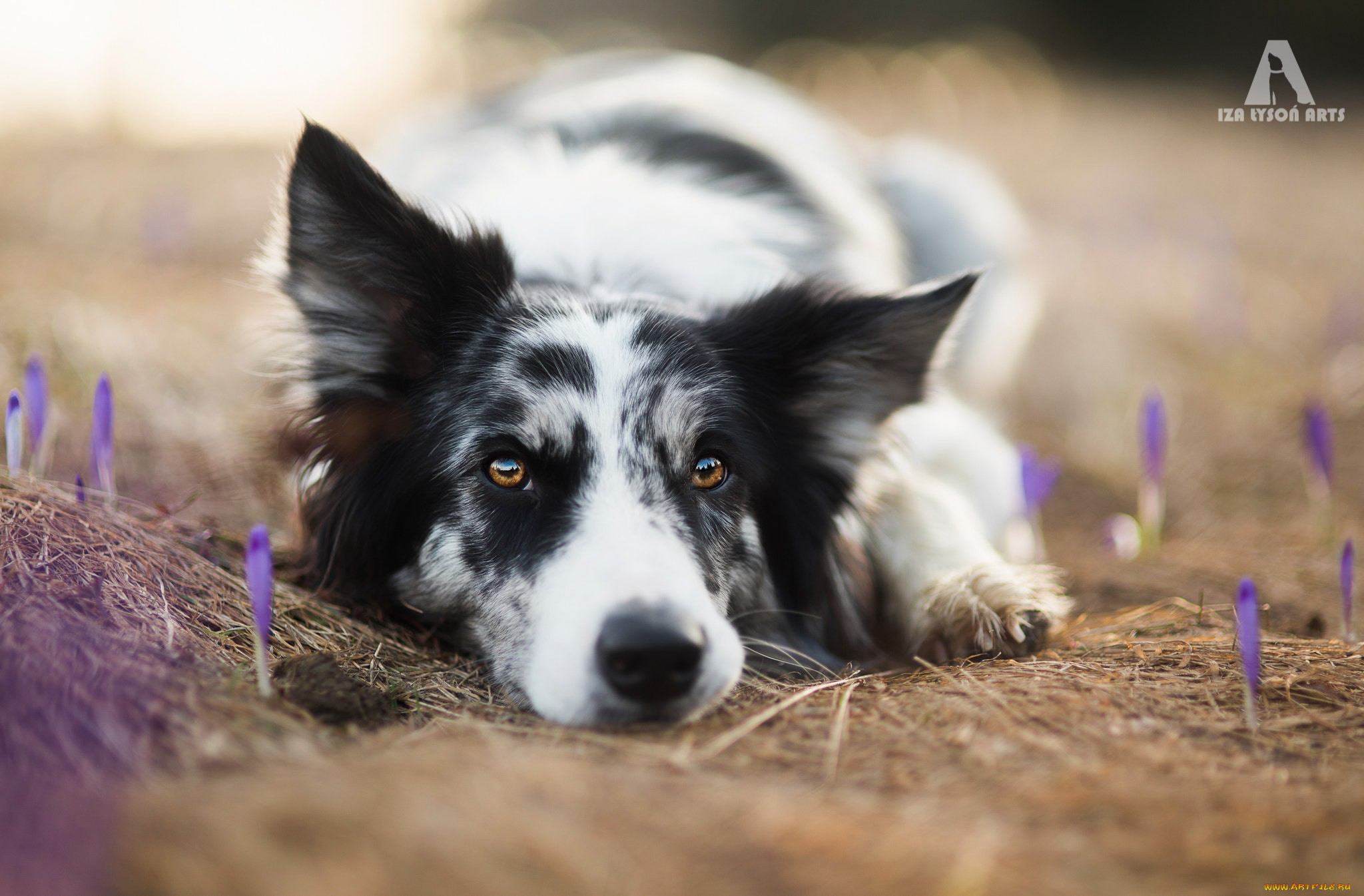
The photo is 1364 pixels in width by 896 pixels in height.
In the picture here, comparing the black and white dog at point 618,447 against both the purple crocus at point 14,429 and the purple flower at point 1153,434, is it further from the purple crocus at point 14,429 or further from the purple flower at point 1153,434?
the purple crocus at point 14,429

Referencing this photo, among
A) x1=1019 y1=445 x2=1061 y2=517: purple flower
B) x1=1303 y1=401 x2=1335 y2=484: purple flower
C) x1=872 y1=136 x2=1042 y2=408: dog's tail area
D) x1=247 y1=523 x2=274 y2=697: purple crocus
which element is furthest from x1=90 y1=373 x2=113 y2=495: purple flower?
x1=872 y1=136 x2=1042 y2=408: dog's tail area

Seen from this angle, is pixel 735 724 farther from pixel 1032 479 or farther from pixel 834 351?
pixel 1032 479

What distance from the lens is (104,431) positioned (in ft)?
9.12

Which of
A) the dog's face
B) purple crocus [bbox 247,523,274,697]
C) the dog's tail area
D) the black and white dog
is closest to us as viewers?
purple crocus [bbox 247,523,274,697]

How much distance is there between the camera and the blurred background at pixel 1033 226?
437 centimetres

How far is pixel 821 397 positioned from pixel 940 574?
713mm

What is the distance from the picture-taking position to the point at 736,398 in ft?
9.95

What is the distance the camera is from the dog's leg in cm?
296

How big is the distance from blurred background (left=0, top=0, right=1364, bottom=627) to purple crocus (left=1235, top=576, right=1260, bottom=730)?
1371 millimetres

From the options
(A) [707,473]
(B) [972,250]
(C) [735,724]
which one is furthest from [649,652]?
(B) [972,250]

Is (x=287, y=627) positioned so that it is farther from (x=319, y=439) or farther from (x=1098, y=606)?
(x=1098, y=606)

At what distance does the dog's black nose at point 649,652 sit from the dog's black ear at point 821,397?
0.95 metres

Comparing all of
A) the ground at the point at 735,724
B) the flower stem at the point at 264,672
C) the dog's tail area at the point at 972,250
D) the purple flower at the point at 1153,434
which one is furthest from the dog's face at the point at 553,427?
the dog's tail area at the point at 972,250

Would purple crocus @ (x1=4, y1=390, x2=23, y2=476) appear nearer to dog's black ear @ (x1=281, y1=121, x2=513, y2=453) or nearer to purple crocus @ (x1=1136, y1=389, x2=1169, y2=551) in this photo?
dog's black ear @ (x1=281, y1=121, x2=513, y2=453)
